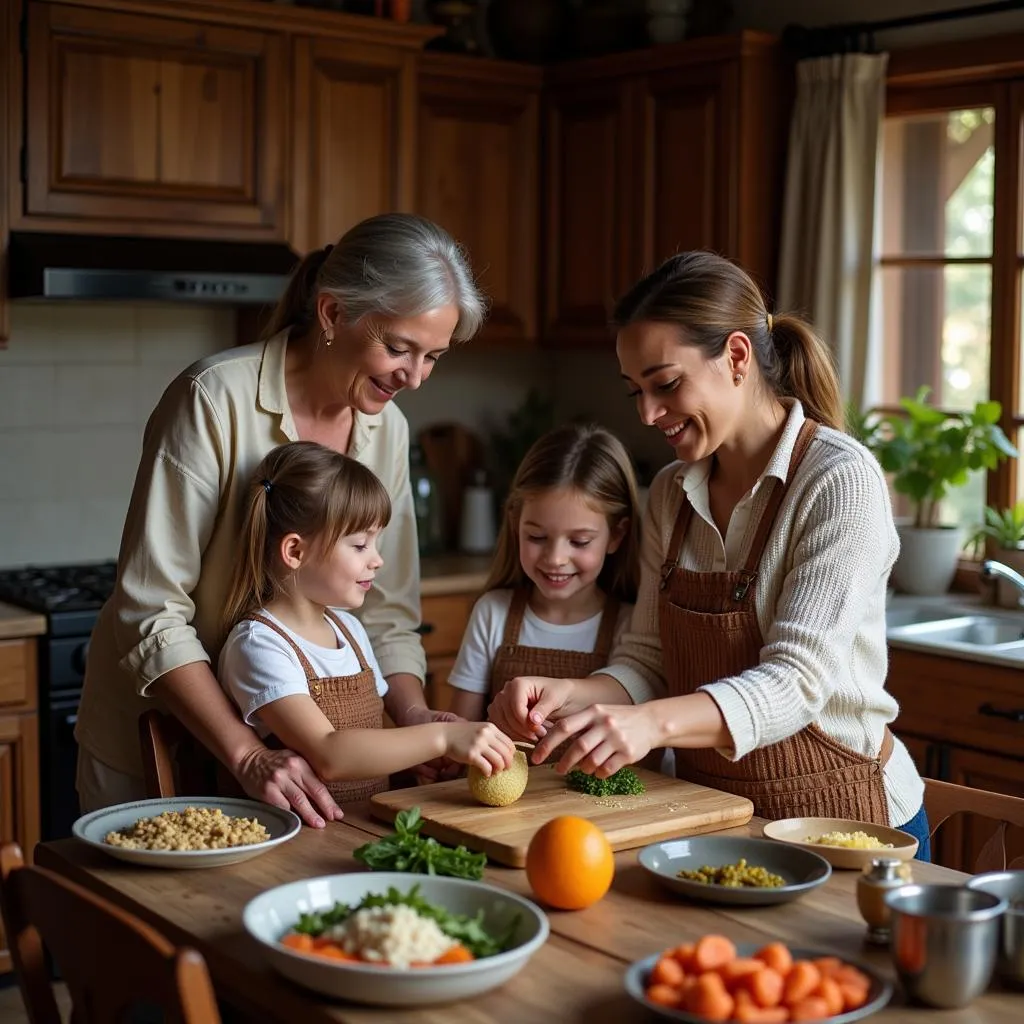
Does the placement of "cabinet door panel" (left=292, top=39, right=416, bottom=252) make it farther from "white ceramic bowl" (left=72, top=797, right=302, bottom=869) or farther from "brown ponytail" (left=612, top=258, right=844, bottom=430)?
"white ceramic bowl" (left=72, top=797, right=302, bottom=869)

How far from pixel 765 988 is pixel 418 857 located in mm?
510

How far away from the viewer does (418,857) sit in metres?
1.78

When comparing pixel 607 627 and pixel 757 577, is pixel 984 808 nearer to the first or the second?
pixel 757 577

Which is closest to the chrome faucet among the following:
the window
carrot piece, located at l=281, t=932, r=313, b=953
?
the window

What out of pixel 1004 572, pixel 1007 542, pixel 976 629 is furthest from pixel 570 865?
pixel 1007 542

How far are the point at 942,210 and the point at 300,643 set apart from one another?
256cm

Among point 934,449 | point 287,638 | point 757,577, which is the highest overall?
point 934,449

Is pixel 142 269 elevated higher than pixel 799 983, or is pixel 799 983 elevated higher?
pixel 142 269

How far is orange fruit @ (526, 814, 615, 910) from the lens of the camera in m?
1.69

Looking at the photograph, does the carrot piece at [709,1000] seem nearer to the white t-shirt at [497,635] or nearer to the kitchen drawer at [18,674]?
the white t-shirt at [497,635]

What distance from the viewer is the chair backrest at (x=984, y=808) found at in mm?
2174

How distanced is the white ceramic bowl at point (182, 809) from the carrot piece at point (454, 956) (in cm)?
43

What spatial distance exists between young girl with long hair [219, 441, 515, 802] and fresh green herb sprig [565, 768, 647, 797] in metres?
0.30

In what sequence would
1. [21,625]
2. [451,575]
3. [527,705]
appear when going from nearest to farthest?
[527,705]
[21,625]
[451,575]
